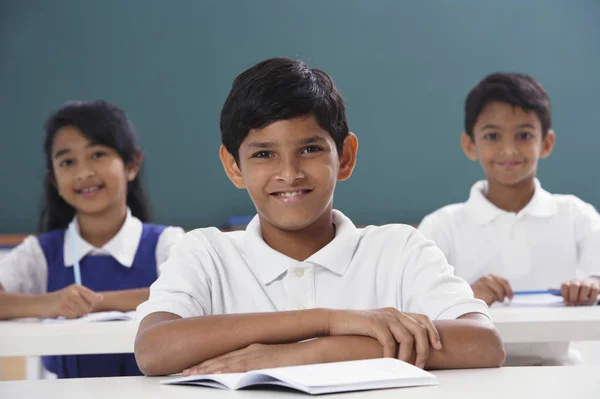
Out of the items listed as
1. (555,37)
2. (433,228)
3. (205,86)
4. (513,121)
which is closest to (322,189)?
(433,228)

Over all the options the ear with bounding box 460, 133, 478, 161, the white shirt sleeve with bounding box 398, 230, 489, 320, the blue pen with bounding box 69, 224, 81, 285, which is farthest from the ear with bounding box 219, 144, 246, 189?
the ear with bounding box 460, 133, 478, 161

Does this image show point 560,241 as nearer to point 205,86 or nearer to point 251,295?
point 251,295

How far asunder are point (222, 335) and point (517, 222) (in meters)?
1.70

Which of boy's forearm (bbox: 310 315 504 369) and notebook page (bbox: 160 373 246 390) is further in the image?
boy's forearm (bbox: 310 315 504 369)

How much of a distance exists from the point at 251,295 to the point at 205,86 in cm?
278

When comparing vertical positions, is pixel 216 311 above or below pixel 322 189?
below

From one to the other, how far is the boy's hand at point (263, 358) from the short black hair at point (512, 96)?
72.2 inches

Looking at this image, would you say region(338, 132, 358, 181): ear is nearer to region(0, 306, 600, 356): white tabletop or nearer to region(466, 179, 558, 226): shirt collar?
region(0, 306, 600, 356): white tabletop

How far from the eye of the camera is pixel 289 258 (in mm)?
1453

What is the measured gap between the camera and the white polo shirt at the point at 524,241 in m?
2.59

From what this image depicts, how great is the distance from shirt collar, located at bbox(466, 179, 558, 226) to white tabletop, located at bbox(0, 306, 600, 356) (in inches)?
37.5

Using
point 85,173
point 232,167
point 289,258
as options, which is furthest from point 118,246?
point 289,258

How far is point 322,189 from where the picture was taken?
1.43 m

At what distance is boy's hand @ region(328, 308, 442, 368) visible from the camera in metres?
1.08
